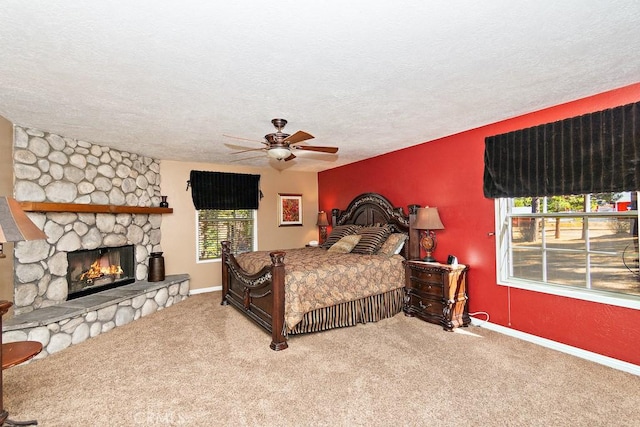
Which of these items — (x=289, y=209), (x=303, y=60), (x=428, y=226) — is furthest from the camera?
(x=289, y=209)

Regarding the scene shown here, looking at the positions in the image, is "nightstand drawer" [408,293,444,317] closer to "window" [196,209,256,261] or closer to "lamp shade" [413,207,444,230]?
"lamp shade" [413,207,444,230]

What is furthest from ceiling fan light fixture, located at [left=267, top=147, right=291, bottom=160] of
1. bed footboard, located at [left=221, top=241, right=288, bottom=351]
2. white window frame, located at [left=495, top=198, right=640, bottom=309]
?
white window frame, located at [left=495, top=198, right=640, bottom=309]

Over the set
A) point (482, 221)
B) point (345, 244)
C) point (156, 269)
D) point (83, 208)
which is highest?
point (83, 208)

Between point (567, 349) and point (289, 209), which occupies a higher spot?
point (289, 209)

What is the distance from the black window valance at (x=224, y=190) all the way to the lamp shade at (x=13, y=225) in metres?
3.74

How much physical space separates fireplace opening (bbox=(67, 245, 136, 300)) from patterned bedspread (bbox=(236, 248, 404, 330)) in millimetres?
1884

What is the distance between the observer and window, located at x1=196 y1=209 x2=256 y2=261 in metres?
5.78

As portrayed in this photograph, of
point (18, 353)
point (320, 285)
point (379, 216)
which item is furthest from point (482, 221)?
point (18, 353)

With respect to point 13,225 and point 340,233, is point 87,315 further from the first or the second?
point 340,233

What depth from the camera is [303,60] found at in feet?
6.73

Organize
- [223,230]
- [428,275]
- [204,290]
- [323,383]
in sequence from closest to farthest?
[323,383], [428,275], [204,290], [223,230]

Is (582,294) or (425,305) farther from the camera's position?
(425,305)

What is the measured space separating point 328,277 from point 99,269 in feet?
10.9

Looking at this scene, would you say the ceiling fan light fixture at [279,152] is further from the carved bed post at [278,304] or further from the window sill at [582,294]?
the window sill at [582,294]
